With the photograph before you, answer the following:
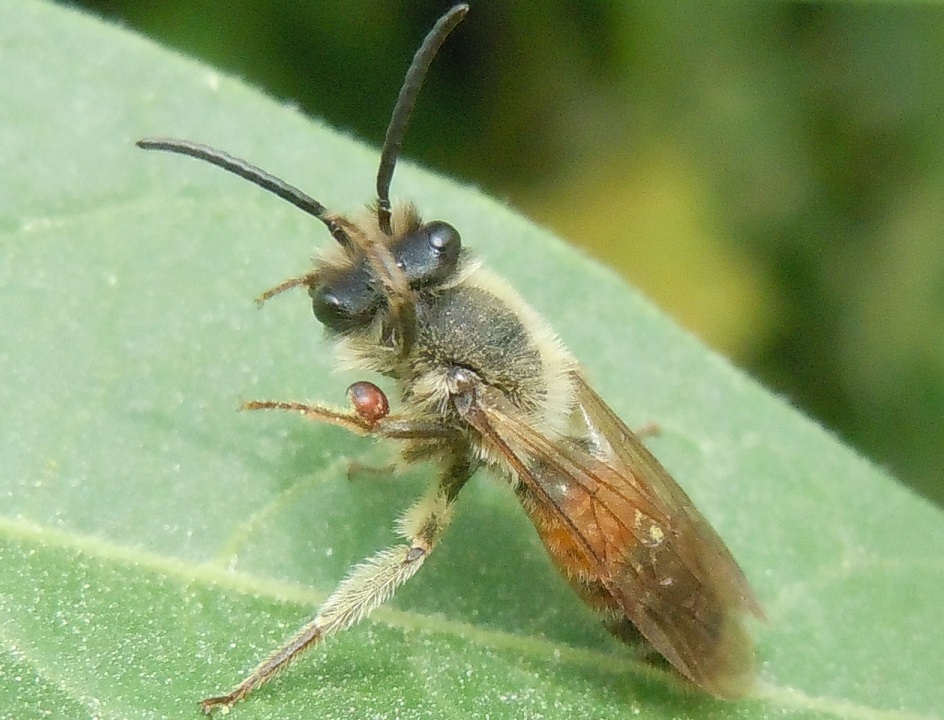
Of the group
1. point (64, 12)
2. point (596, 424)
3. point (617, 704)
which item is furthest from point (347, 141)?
point (617, 704)

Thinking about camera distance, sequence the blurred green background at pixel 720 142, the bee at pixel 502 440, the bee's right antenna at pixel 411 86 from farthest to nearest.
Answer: the blurred green background at pixel 720 142
the bee at pixel 502 440
the bee's right antenna at pixel 411 86

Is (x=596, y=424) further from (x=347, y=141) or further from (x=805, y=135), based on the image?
(x=805, y=135)

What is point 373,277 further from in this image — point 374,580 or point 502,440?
point 374,580

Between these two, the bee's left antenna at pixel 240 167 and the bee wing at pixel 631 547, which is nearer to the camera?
the bee's left antenna at pixel 240 167

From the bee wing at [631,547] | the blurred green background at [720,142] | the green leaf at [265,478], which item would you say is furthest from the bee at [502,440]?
the blurred green background at [720,142]

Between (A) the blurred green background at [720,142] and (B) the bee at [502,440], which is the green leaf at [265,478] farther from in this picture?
(A) the blurred green background at [720,142]

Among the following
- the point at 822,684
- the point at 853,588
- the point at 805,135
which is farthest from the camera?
the point at 805,135
